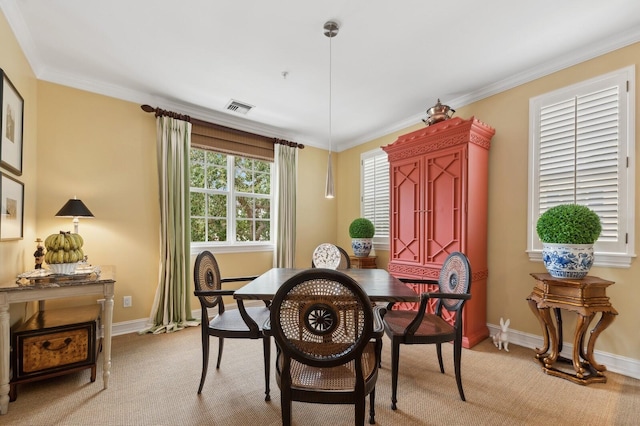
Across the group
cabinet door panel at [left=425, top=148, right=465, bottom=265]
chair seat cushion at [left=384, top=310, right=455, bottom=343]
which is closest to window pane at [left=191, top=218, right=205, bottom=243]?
chair seat cushion at [left=384, top=310, right=455, bottom=343]

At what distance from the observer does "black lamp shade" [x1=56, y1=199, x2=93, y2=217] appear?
270cm

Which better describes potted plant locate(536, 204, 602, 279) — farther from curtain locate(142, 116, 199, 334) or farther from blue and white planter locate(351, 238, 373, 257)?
curtain locate(142, 116, 199, 334)

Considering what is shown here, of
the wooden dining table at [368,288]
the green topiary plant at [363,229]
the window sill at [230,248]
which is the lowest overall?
the wooden dining table at [368,288]

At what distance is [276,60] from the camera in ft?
8.93

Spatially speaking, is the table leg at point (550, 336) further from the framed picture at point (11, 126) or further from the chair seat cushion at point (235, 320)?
the framed picture at point (11, 126)

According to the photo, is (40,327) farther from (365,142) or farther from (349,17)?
(365,142)

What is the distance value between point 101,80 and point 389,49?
2945 millimetres

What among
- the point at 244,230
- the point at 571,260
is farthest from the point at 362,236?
the point at 571,260

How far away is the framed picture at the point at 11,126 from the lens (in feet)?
6.69

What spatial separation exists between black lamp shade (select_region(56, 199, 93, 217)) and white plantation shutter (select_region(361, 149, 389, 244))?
3.55 metres

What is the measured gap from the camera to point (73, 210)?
2.71 meters

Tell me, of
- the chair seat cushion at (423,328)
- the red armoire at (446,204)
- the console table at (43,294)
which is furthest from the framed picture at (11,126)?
the red armoire at (446,204)

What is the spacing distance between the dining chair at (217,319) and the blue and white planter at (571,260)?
2.31 m

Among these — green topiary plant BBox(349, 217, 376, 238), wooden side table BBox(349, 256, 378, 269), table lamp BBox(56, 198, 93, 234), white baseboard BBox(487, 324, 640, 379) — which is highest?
table lamp BBox(56, 198, 93, 234)
